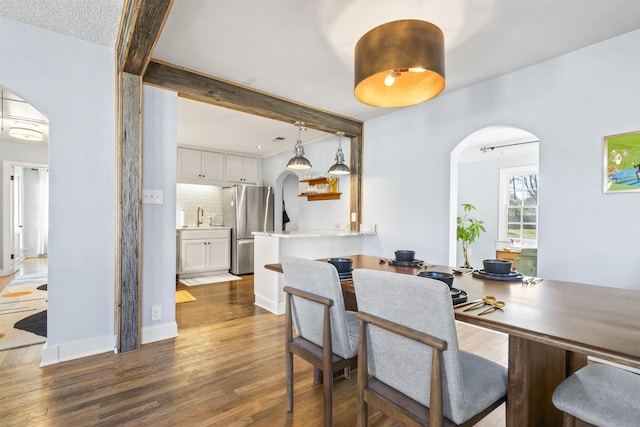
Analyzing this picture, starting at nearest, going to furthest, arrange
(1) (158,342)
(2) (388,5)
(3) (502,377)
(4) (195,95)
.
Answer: (3) (502,377), (2) (388,5), (1) (158,342), (4) (195,95)

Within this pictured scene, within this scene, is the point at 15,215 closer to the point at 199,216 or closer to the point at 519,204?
the point at 199,216

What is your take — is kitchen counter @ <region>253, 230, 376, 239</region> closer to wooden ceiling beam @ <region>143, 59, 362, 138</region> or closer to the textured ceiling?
wooden ceiling beam @ <region>143, 59, 362, 138</region>

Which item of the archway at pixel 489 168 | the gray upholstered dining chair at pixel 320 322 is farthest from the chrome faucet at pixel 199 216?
the gray upholstered dining chair at pixel 320 322

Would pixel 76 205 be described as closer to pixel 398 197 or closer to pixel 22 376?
pixel 22 376

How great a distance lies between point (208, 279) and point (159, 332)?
2.72 m

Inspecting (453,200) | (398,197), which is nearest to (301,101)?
(398,197)

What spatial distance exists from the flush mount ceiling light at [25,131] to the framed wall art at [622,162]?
21.0 ft

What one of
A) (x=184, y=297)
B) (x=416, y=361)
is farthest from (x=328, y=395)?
(x=184, y=297)

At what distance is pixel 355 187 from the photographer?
4375 mm

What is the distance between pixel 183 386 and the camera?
2.03 m

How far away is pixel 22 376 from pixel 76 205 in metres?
1.21

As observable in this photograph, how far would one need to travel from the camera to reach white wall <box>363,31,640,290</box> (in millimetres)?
2262

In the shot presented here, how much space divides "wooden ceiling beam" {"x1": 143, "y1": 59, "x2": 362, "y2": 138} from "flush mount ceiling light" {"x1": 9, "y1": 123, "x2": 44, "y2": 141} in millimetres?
2906

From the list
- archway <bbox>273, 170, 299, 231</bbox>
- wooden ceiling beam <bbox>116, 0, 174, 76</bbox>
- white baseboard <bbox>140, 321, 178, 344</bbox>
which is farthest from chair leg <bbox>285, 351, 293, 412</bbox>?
archway <bbox>273, 170, 299, 231</bbox>
